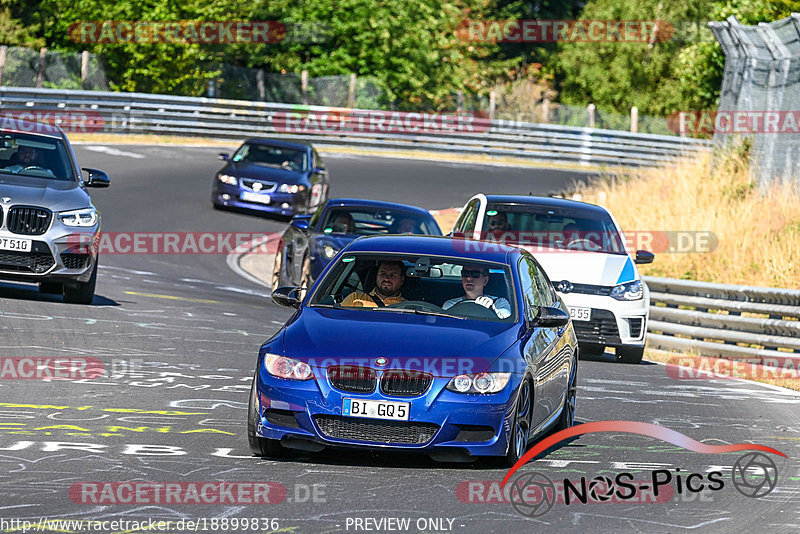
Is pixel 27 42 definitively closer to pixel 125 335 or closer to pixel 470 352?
pixel 125 335

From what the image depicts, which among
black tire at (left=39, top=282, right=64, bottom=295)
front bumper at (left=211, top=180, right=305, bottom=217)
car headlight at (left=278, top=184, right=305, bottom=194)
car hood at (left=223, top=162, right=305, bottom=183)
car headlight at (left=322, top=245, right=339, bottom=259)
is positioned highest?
car headlight at (left=322, top=245, right=339, bottom=259)

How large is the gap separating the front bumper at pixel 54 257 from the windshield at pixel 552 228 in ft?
14.4

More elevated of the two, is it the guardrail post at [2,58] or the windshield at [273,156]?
the guardrail post at [2,58]

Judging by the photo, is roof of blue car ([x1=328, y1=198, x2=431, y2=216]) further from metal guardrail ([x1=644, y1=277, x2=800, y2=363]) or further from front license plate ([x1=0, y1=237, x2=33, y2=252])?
front license plate ([x1=0, y1=237, x2=33, y2=252])

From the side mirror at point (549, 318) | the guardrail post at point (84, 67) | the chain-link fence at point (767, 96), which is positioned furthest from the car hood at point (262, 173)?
the side mirror at point (549, 318)

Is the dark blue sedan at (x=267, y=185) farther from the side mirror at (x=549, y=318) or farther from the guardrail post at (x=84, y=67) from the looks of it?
the side mirror at (x=549, y=318)

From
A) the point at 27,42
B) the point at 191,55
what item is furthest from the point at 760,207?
the point at 27,42

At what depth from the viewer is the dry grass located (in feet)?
68.9

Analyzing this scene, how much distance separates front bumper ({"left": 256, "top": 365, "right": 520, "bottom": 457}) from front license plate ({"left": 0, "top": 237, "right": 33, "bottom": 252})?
7.59 m

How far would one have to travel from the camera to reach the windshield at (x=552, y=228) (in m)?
16.9

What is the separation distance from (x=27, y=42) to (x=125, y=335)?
38205 millimetres

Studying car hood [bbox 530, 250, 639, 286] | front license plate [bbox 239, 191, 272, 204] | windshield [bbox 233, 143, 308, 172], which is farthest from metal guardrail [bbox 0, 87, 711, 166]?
car hood [bbox 530, 250, 639, 286]

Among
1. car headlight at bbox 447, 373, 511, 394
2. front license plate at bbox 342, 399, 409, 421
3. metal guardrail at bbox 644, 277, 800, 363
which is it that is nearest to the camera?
front license plate at bbox 342, 399, 409, 421

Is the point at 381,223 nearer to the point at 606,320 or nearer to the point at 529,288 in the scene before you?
the point at 606,320
